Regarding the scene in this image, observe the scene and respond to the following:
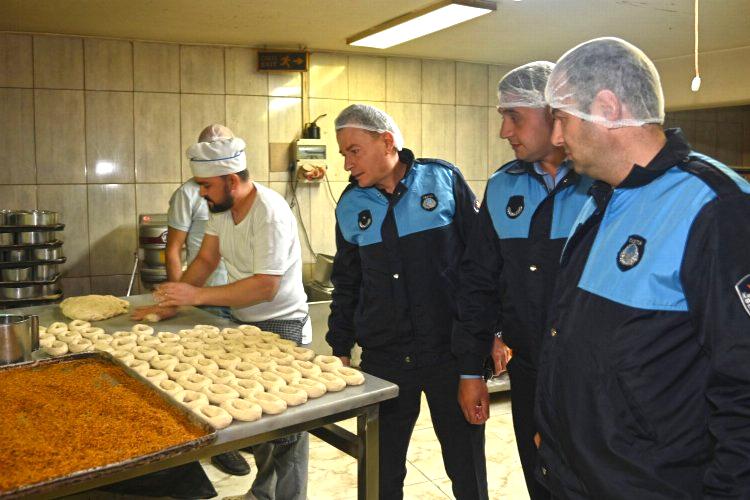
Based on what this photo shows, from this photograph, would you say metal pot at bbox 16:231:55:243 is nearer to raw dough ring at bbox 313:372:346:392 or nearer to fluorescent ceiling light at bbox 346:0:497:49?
fluorescent ceiling light at bbox 346:0:497:49

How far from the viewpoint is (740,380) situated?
3.68ft

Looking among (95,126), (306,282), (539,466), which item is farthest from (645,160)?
(95,126)

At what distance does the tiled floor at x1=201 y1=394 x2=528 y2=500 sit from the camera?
127 inches

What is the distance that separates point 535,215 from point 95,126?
3.85 meters

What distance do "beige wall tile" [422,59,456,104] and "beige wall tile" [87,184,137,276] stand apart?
254 cm

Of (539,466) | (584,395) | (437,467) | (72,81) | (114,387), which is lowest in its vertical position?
(437,467)

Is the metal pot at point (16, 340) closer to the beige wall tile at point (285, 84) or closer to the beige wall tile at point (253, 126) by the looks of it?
the beige wall tile at point (253, 126)

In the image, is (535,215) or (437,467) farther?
(437,467)

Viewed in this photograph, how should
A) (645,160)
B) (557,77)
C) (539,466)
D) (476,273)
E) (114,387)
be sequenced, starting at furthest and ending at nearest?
(476,273)
(114,387)
(539,466)
(557,77)
(645,160)

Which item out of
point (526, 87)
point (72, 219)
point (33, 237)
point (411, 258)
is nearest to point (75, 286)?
point (72, 219)

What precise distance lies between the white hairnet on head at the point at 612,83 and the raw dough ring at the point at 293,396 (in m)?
0.93

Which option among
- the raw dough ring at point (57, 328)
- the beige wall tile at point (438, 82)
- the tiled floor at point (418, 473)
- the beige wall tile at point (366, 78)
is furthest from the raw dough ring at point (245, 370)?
the beige wall tile at point (438, 82)

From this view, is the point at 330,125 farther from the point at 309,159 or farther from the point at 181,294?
the point at 181,294

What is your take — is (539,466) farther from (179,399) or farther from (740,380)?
(179,399)
